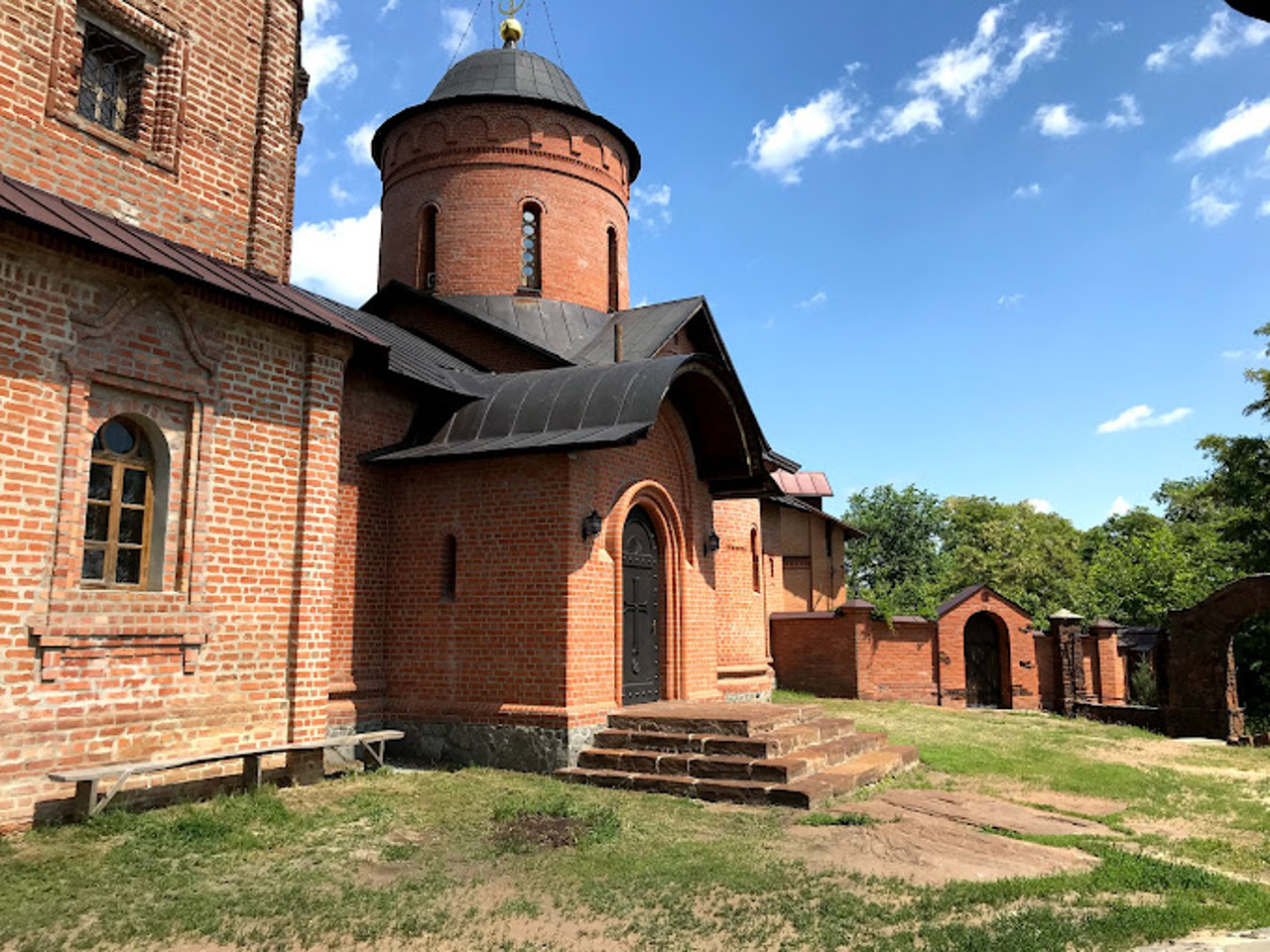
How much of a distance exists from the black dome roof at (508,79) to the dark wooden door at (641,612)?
835 centimetres

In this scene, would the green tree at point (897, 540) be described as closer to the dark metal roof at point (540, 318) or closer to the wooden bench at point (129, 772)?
the dark metal roof at point (540, 318)

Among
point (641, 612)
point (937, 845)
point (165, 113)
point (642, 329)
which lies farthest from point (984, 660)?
point (165, 113)

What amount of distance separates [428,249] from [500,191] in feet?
5.19

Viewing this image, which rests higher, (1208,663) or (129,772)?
(1208,663)

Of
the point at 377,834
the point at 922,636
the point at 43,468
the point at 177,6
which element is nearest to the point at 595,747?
the point at 377,834

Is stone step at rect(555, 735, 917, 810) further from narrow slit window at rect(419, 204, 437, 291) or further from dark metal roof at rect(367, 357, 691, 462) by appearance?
narrow slit window at rect(419, 204, 437, 291)

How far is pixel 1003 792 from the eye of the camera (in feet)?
28.9

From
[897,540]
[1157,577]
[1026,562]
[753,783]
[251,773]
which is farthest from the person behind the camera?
[897,540]

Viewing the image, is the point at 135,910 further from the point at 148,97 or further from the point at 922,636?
the point at 922,636

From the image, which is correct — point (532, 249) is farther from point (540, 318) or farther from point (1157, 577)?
point (1157, 577)

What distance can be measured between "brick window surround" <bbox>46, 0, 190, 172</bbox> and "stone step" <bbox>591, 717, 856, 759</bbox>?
6.81m

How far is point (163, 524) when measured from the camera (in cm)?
746

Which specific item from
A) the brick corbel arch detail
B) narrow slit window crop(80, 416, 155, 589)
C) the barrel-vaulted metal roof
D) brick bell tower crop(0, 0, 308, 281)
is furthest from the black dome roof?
narrow slit window crop(80, 416, 155, 589)

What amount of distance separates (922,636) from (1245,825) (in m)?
12.2
